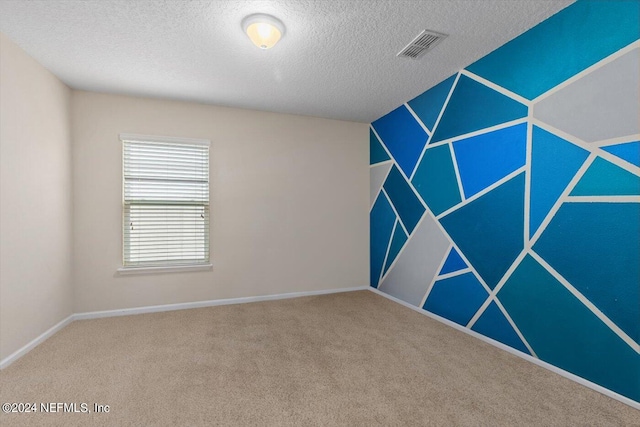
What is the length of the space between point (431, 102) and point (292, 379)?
3.17 m

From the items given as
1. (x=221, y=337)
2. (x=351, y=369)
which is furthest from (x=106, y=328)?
(x=351, y=369)

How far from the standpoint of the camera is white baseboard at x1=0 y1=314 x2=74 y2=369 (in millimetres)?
2310

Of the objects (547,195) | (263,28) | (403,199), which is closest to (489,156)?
(547,195)

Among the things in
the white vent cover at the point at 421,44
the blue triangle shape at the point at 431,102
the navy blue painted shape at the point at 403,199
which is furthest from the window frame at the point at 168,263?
the blue triangle shape at the point at 431,102

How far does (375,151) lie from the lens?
4.52 meters

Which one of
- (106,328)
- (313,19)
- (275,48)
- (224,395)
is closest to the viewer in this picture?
(224,395)

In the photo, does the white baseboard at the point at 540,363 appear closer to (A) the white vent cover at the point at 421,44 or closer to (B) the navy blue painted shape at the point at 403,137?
(B) the navy blue painted shape at the point at 403,137

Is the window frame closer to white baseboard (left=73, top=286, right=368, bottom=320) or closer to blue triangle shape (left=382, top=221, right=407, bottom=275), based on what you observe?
white baseboard (left=73, top=286, right=368, bottom=320)

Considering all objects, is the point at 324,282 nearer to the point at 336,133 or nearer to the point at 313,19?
the point at 336,133

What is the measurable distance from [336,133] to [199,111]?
1.96 m

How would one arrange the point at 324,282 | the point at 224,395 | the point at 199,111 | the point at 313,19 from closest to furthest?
the point at 224,395, the point at 313,19, the point at 199,111, the point at 324,282

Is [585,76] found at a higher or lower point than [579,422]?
higher

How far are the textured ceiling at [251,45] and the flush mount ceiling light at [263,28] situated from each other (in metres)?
0.05

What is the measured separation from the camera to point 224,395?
1907mm
